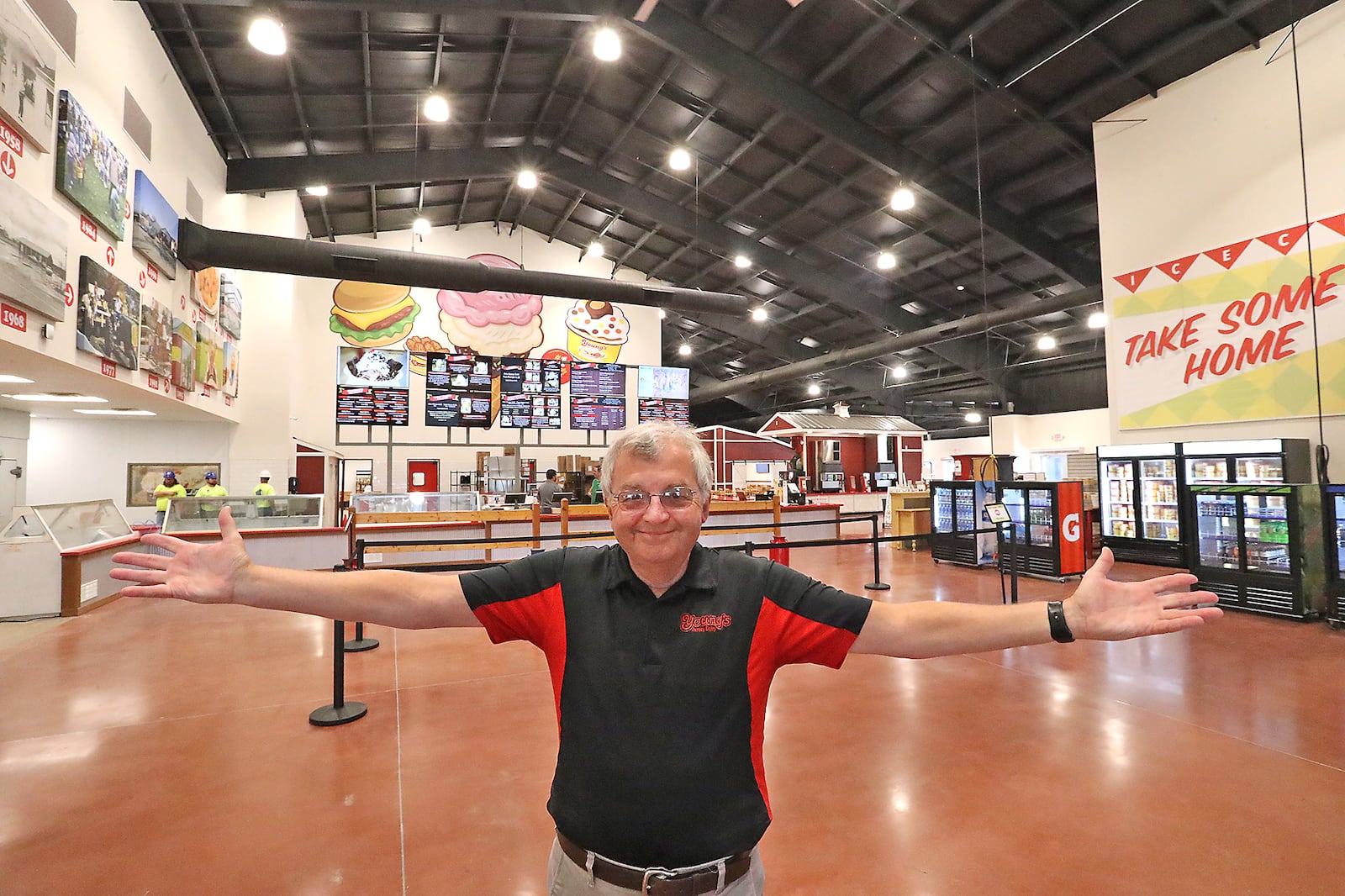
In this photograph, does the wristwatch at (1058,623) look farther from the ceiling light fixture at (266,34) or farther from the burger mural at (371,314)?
the burger mural at (371,314)

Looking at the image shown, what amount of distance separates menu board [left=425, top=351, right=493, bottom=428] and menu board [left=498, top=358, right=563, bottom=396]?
37 cm

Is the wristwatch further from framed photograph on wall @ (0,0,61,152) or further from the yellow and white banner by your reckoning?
the yellow and white banner

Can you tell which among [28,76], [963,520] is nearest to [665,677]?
[28,76]

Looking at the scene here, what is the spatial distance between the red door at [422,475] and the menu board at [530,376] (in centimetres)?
246

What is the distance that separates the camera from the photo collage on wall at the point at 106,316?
534cm

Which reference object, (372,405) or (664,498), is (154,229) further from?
(664,498)

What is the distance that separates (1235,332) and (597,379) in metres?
12.0

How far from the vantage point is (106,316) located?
5.75 meters

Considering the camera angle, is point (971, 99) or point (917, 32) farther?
point (971, 99)

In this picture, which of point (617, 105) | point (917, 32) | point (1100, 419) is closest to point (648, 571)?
point (917, 32)

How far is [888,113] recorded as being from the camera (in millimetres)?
8984

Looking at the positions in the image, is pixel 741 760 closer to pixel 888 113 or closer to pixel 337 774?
pixel 337 774

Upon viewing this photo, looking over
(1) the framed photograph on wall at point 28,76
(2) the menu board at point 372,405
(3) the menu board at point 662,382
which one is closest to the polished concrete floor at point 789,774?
(1) the framed photograph on wall at point 28,76

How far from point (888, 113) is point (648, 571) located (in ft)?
32.3
